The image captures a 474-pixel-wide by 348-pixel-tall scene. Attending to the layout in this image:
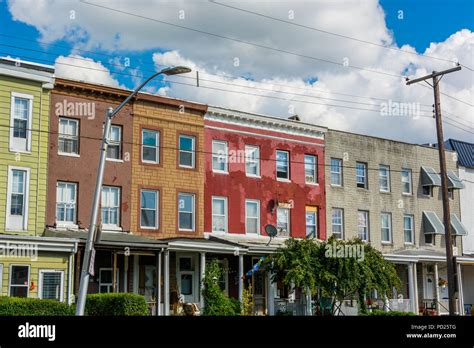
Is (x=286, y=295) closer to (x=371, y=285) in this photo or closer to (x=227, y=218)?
(x=227, y=218)

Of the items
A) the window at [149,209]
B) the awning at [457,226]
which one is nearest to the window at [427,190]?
the awning at [457,226]

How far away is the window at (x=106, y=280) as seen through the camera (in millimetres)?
30547

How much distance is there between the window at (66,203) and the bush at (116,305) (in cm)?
545

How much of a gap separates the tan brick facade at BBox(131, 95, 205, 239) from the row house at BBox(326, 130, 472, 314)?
892 centimetres

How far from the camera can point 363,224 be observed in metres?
41.8

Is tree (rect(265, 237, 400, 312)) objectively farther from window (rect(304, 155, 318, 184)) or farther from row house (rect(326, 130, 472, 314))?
window (rect(304, 155, 318, 184))

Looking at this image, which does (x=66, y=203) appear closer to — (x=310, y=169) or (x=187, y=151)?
(x=187, y=151)

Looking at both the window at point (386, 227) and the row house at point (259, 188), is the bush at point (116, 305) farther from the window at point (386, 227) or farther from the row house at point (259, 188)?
the window at point (386, 227)

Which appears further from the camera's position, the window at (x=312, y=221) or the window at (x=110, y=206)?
the window at (x=312, y=221)

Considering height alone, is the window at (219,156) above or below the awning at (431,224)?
above

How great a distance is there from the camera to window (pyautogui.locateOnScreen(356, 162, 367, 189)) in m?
41.8

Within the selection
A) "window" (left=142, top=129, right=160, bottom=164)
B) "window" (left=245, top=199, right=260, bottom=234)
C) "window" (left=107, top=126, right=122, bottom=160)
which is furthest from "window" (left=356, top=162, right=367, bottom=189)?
"window" (left=107, top=126, right=122, bottom=160)
